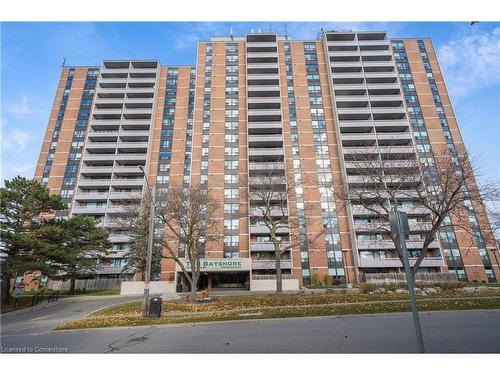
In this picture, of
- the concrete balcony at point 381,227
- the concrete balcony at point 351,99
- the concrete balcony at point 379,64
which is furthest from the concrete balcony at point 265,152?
the concrete balcony at point 379,64

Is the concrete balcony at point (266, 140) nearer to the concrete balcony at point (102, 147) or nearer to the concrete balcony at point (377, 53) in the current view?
the concrete balcony at point (377, 53)

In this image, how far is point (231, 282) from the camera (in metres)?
46.3

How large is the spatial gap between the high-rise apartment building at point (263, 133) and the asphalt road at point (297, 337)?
111 feet

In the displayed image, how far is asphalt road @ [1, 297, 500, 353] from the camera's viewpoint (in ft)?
23.9

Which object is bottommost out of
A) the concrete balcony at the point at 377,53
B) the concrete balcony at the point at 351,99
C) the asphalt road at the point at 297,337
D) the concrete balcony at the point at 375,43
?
the asphalt road at the point at 297,337

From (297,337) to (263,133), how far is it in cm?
Answer: 5175

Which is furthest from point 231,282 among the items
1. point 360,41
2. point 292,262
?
point 360,41

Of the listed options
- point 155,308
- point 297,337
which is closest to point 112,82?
point 155,308

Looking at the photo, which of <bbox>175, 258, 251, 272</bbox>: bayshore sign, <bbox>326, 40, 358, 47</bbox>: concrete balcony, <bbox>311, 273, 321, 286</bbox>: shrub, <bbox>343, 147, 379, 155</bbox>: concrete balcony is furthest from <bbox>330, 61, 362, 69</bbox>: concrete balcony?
<bbox>175, 258, 251, 272</bbox>: bayshore sign

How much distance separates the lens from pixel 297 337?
8.49 m

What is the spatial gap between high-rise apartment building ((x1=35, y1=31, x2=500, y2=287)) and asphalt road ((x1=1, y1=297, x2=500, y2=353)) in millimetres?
33795

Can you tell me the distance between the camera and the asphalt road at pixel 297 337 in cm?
729

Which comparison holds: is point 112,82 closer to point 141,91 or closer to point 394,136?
point 141,91

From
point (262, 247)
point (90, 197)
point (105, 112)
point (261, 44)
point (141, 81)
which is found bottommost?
point (262, 247)
